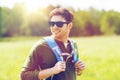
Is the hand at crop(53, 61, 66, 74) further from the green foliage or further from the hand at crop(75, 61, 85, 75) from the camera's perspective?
the green foliage

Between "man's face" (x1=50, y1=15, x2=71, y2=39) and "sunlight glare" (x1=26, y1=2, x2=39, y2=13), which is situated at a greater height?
"man's face" (x1=50, y1=15, x2=71, y2=39)

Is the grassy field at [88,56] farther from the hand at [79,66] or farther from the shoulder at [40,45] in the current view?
the shoulder at [40,45]

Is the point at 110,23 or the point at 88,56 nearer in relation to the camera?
the point at 88,56

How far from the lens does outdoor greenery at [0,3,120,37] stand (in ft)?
10.1

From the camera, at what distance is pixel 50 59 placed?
68.6 inches

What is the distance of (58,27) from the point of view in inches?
71.1

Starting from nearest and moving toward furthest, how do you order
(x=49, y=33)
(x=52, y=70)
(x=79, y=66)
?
(x=52, y=70), (x=79, y=66), (x=49, y=33)

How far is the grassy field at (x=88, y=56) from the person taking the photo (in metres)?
3.07

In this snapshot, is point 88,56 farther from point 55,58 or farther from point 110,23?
point 55,58

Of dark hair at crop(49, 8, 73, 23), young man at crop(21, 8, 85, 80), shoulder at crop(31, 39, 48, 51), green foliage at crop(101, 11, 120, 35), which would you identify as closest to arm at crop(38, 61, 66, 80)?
young man at crop(21, 8, 85, 80)

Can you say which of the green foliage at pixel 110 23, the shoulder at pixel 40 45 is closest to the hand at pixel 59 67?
the shoulder at pixel 40 45

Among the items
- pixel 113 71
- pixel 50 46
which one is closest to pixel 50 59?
pixel 50 46

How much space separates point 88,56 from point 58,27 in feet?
4.75

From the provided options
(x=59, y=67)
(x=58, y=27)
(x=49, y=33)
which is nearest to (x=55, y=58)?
(x=59, y=67)
